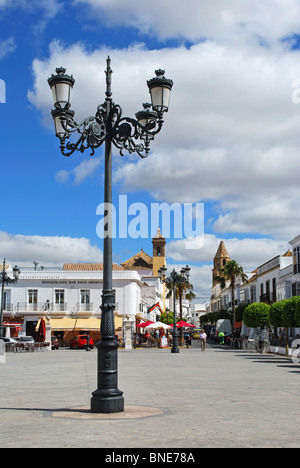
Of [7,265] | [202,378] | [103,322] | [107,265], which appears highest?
[7,265]

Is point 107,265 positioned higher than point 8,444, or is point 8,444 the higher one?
point 107,265

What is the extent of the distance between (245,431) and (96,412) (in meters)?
2.67

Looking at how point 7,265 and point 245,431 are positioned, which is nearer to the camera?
point 245,431

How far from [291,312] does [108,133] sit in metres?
20.5

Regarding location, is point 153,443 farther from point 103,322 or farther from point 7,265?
point 7,265

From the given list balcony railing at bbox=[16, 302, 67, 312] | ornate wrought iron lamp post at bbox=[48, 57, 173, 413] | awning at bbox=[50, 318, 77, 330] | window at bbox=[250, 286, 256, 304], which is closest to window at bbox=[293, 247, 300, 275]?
awning at bbox=[50, 318, 77, 330]

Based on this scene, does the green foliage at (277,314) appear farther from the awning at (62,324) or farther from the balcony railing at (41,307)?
the balcony railing at (41,307)

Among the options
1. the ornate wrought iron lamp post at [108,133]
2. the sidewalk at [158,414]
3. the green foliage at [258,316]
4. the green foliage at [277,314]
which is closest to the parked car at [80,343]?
the green foliage at [258,316]

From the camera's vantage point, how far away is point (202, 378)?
16.7 m

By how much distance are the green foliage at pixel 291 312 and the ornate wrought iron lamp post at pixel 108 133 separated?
19.0 meters

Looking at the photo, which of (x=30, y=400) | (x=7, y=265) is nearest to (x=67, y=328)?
(x=7, y=265)

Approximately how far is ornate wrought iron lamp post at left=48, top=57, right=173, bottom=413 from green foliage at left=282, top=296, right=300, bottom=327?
749 inches

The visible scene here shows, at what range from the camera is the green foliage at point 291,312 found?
27.3m

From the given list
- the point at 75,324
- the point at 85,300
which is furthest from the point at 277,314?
the point at 85,300
